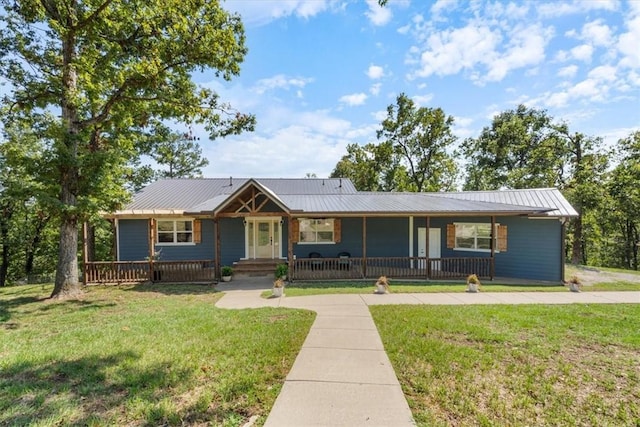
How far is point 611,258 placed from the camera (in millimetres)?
28828

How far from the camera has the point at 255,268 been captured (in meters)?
13.1

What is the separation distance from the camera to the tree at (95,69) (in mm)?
8438

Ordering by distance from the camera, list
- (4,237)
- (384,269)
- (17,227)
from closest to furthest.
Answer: (384,269) < (4,237) < (17,227)

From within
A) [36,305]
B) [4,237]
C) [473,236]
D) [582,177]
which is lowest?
[36,305]

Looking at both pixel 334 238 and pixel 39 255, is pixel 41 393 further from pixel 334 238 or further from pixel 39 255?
pixel 39 255

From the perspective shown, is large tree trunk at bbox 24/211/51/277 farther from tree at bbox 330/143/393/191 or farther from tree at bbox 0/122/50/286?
tree at bbox 330/143/393/191

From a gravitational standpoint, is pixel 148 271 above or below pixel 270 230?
below

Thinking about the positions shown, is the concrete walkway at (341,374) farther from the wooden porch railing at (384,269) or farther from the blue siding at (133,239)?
the blue siding at (133,239)

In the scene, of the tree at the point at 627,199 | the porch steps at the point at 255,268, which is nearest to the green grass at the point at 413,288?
the porch steps at the point at 255,268

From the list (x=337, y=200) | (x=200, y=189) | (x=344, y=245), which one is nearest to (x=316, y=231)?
(x=344, y=245)

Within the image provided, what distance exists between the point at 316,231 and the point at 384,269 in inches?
143

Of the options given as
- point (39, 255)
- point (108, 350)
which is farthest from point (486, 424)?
point (39, 255)

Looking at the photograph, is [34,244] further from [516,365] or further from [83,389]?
[516,365]

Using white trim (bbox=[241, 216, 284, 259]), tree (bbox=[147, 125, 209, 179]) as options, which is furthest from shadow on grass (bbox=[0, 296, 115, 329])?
tree (bbox=[147, 125, 209, 179])
